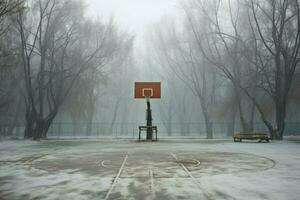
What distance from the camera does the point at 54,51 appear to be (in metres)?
32.7

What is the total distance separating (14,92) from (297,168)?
3525 cm

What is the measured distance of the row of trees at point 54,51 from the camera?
105 feet

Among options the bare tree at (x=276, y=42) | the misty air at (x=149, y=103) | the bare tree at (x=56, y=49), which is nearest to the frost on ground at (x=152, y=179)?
the misty air at (x=149, y=103)

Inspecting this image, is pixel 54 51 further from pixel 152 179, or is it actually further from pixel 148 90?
pixel 152 179

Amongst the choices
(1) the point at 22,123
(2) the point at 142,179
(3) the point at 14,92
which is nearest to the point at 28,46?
(3) the point at 14,92

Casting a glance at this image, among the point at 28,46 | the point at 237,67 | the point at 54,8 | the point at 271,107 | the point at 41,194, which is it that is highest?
the point at 54,8

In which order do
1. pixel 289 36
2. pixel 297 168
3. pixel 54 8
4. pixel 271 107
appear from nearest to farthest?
1. pixel 297 168
2. pixel 289 36
3. pixel 54 8
4. pixel 271 107

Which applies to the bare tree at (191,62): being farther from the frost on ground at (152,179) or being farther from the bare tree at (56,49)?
the frost on ground at (152,179)

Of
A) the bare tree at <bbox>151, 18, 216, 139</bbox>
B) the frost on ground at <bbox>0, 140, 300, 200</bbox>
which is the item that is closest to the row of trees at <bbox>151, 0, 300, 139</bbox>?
the bare tree at <bbox>151, 18, 216, 139</bbox>

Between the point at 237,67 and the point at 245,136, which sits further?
the point at 237,67

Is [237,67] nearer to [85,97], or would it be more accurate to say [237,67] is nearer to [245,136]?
[245,136]

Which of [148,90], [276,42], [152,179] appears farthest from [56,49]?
[152,179]

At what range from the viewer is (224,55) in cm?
3591

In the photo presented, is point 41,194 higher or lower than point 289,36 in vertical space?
lower
